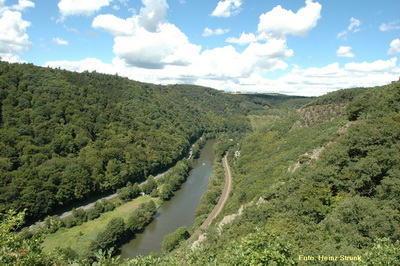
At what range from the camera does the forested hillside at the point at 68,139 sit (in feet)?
143

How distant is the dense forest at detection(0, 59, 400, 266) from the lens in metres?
9.73

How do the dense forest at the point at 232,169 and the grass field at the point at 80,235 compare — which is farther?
the grass field at the point at 80,235

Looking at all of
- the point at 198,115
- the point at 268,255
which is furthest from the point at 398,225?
the point at 198,115

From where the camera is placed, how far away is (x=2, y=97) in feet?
182

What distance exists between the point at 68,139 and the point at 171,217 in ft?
109

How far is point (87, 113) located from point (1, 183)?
31579 mm

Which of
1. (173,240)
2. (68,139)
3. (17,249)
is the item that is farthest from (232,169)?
(17,249)

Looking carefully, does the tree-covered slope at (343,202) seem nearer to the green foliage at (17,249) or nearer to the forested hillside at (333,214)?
the forested hillside at (333,214)

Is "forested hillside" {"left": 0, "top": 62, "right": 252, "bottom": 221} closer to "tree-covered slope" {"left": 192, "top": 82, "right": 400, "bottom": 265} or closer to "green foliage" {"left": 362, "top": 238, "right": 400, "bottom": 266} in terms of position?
"tree-covered slope" {"left": 192, "top": 82, "right": 400, "bottom": 265}

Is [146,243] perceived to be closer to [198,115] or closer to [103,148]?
[103,148]

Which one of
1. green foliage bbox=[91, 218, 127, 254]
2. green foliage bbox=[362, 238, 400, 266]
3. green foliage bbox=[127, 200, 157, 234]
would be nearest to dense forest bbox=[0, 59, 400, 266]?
green foliage bbox=[362, 238, 400, 266]

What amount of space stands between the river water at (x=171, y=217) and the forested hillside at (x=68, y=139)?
1351 cm

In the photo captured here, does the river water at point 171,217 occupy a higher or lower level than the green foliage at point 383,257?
lower

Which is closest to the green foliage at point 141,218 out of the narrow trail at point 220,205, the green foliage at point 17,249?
the narrow trail at point 220,205
